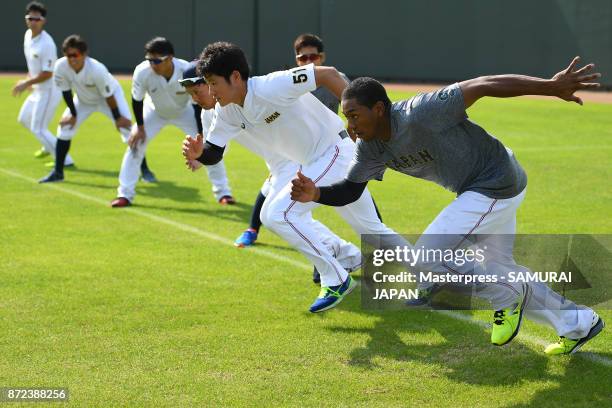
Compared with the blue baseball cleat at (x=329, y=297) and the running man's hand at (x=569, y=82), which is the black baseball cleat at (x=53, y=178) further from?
the running man's hand at (x=569, y=82)

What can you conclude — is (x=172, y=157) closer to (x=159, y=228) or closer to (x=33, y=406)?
(x=159, y=228)

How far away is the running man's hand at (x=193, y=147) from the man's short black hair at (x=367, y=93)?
1694mm

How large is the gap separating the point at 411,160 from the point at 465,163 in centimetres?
34

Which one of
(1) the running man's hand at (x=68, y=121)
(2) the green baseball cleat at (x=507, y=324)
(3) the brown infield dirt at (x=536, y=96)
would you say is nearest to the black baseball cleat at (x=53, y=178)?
(1) the running man's hand at (x=68, y=121)

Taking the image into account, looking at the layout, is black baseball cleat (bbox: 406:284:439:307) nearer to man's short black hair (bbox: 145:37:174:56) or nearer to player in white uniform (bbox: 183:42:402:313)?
player in white uniform (bbox: 183:42:402:313)

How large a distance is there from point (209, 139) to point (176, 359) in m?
2.12

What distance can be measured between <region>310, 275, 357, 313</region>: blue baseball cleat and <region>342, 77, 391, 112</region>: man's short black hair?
200cm

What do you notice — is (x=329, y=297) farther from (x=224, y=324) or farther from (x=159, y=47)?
(x=159, y=47)

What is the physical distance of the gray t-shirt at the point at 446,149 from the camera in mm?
5676

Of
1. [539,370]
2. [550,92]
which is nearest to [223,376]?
[539,370]

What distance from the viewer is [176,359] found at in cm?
626

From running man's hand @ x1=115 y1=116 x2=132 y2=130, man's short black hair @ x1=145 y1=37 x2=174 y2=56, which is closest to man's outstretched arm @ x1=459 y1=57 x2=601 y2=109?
man's short black hair @ x1=145 y1=37 x2=174 y2=56

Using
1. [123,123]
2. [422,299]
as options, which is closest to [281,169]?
[422,299]

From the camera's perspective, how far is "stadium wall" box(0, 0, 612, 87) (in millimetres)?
29359
